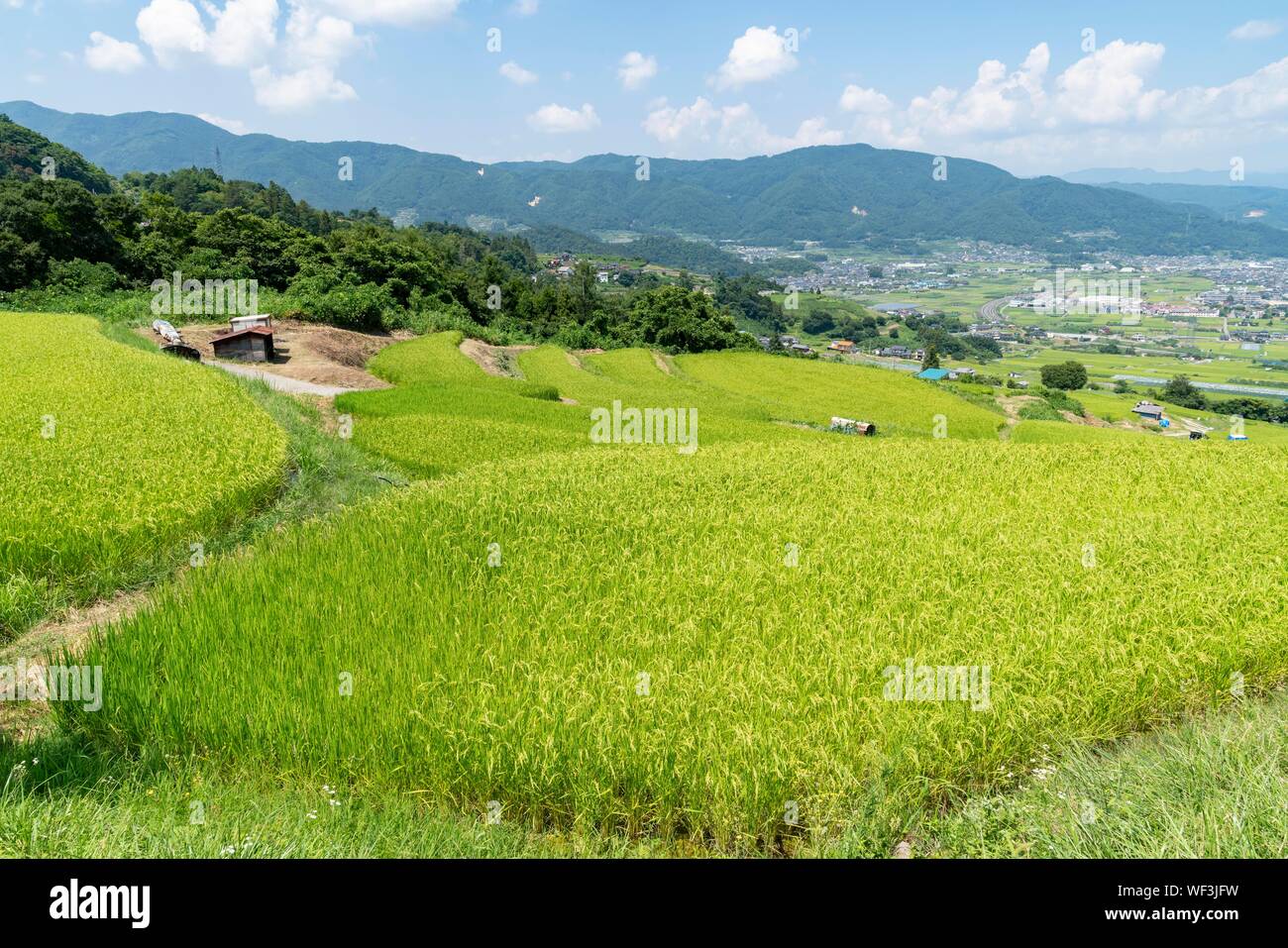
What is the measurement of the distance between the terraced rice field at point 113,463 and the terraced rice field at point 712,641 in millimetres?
1298

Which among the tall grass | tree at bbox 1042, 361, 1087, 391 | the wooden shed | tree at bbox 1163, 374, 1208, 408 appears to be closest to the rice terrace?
the tall grass

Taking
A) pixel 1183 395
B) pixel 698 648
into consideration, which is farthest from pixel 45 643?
pixel 1183 395

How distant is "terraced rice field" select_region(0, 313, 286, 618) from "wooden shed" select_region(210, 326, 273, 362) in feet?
29.7

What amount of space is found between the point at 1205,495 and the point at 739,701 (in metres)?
8.58

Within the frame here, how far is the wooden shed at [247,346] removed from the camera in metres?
25.7

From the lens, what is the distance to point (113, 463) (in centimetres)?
951

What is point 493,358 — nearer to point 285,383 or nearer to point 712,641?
point 285,383

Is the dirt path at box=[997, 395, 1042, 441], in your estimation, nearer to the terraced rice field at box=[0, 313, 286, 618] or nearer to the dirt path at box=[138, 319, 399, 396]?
the dirt path at box=[138, 319, 399, 396]

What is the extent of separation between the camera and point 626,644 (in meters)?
5.77

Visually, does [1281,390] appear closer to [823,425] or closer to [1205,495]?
[823,425]

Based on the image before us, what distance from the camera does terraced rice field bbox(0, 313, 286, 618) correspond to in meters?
7.27

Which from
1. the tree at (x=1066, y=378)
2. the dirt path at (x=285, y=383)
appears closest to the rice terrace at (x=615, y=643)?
the dirt path at (x=285, y=383)
